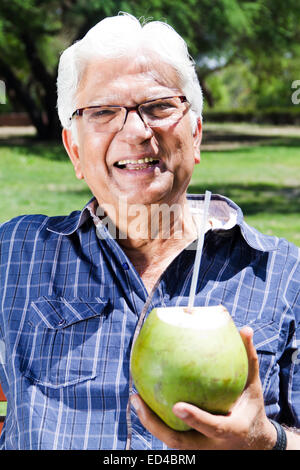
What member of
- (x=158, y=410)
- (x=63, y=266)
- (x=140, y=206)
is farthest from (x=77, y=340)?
(x=158, y=410)

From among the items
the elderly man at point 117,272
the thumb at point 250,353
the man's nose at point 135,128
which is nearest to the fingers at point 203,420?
the thumb at point 250,353

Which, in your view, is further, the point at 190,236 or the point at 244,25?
the point at 244,25

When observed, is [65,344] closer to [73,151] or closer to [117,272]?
[117,272]

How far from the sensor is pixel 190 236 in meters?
2.28

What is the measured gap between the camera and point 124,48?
2.03m

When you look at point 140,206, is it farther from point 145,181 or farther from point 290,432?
point 290,432

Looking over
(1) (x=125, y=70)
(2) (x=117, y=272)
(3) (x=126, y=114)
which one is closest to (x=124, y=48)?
(1) (x=125, y=70)

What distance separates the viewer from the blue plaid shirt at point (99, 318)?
6.36ft

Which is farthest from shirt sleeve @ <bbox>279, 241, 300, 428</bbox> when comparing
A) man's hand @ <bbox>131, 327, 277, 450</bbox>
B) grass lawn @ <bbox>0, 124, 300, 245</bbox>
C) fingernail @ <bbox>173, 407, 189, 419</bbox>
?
grass lawn @ <bbox>0, 124, 300, 245</bbox>

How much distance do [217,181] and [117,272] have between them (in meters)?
11.3

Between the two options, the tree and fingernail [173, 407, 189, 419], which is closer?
fingernail [173, 407, 189, 419]

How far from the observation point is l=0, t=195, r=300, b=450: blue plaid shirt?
1.94 meters

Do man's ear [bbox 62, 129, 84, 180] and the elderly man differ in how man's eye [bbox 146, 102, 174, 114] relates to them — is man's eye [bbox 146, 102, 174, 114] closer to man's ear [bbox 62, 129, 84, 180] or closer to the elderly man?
the elderly man

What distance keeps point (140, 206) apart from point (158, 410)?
72 centimetres
